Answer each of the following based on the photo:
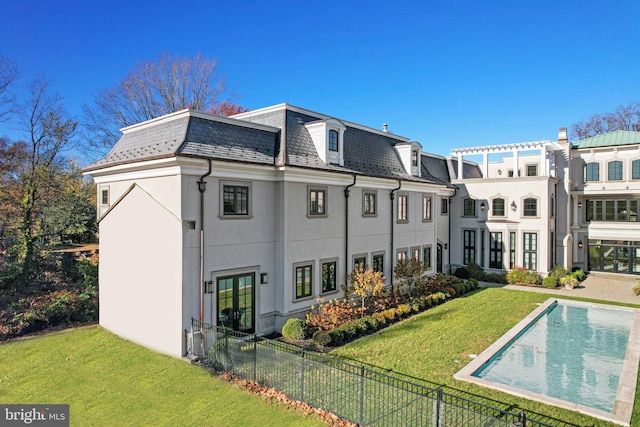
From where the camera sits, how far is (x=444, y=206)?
2706 centimetres

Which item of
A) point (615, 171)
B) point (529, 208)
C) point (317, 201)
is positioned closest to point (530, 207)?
point (529, 208)

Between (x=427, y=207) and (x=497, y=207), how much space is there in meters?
7.03

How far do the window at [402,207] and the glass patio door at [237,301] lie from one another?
31.0 ft

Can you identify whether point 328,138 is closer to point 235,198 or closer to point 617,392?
point 235,198

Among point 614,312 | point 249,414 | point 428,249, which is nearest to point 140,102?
point 428,249

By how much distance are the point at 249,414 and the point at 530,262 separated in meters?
22.6

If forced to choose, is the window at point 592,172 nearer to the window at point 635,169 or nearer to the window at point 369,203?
the window at point 635,169

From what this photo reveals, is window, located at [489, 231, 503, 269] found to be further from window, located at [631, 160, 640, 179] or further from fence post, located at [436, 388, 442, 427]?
fence post, located at [436, 388, 442, 427]

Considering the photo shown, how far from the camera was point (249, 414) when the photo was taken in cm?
790

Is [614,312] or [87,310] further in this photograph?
[614,312]

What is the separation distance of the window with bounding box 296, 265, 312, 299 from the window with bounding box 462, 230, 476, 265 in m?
16.5

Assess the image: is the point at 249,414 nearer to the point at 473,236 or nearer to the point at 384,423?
the point at 384,423

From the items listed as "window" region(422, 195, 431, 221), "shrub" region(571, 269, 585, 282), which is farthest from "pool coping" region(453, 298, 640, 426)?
"shrub" region(571, 269, 585, 282)
